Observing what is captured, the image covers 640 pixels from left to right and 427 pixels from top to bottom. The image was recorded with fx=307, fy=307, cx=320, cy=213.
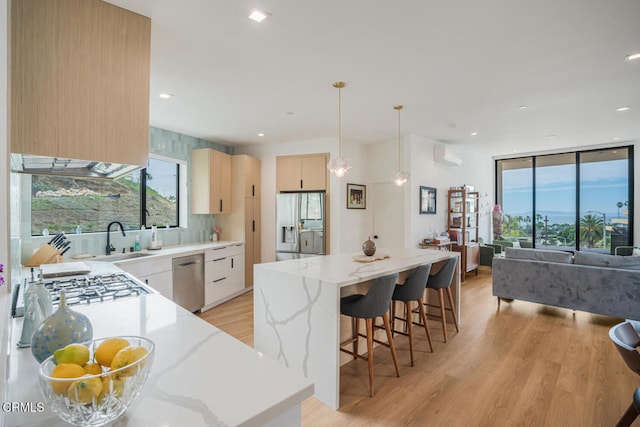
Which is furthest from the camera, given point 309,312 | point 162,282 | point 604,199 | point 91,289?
point 604,199

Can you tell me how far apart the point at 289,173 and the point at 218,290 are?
2.29m

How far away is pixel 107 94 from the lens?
5.76 feet

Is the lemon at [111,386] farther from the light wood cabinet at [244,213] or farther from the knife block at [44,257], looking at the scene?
the light wood cabinet at [244,213]

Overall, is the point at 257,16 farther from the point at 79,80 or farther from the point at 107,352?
the point at 107,352

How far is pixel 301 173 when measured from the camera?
5398 mm

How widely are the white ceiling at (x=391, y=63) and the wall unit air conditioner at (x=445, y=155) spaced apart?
1034 millimetres

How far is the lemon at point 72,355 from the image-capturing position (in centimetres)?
69

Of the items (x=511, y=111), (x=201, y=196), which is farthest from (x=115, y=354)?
(x=511, y=111)

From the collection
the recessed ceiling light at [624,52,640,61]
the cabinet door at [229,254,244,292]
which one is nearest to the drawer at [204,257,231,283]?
the cabinet door at [229,254,244,292]

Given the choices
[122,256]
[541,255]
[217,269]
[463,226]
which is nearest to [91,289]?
[122,256]

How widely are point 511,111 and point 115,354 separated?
188 inches

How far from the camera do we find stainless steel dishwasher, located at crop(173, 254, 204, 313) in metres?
3.87

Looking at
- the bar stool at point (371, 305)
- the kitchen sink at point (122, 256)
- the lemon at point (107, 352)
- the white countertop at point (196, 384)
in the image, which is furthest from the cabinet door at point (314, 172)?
the lemon at point (107, 352)

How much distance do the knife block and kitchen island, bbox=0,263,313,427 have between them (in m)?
1.83
